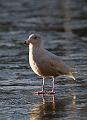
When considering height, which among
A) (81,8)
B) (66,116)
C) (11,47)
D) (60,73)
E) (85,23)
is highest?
(81,8)

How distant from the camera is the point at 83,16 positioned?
30625 millimetres

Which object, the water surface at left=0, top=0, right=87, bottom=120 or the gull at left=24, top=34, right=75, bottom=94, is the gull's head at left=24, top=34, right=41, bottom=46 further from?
the water surface at left=0, top=0, right=87, bottom=120

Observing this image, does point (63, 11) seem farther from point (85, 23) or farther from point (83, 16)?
point (85, 23)

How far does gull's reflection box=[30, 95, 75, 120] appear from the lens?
33.1 ft

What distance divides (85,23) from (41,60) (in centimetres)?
1507

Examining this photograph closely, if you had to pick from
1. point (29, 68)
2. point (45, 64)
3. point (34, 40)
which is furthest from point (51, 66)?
point (29, 68)

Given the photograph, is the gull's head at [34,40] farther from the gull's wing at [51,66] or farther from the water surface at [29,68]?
the water surface at [29,68]

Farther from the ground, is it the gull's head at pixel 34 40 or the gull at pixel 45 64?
the gull's head at pixel 34 40

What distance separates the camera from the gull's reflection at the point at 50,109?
10.1 meters

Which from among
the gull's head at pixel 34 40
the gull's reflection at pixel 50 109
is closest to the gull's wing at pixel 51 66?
the gull's head at pixel 34 40

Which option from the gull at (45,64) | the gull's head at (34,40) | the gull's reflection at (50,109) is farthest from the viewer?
the gull's head at (34,40)

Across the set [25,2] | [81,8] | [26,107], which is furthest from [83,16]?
[26,107]

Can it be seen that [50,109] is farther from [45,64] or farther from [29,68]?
[29,68]

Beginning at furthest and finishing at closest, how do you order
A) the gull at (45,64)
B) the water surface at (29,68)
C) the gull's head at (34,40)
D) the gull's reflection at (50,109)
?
the gull's head at (34,40)
the gull at (45,64)
the water surface at (29,68)
the gull's reflection at (50,109)
